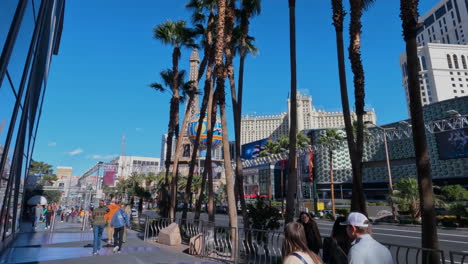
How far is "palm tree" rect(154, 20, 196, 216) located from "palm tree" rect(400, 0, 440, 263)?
12268mm

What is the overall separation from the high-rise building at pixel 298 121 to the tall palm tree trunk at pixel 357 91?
439ft

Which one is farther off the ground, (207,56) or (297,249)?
(207,56)

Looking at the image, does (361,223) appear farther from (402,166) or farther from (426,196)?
(402,166)

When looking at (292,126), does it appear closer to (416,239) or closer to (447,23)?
(416,239)

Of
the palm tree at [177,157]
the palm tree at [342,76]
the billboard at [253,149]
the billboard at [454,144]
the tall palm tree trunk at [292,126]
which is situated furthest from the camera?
the billboard at [253,149]

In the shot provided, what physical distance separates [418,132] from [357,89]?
2.98m

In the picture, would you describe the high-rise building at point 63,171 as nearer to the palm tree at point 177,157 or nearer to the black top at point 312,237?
the palm tree at point 177,157

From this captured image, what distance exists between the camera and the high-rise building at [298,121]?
154 meters

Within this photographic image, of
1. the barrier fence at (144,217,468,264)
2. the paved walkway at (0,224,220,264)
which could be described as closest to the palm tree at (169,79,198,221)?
the paved walkway at (0,224,220,264)

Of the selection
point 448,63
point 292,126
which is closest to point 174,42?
point 292,126

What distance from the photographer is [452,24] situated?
130m

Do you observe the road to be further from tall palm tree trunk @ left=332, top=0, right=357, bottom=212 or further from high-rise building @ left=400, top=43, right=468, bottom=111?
high-rise building @ left=400, top=43, right=468, bottom=111

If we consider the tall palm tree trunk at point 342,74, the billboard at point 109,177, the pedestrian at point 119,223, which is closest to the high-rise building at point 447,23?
the billboard at point 109,177

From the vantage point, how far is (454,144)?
3666cm
